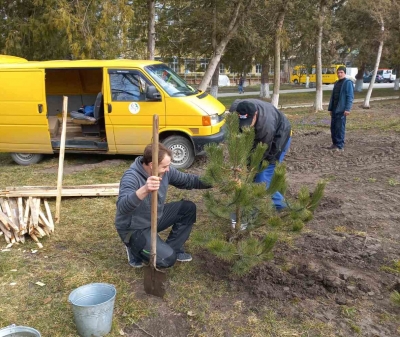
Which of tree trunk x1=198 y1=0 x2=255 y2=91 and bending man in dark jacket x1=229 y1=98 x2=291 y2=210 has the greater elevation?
tree trunk x1=198 y1=0 x2=255 y2=91

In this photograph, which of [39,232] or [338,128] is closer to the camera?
[39,232]

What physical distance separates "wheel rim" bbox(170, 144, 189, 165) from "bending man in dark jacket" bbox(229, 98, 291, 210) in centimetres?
271

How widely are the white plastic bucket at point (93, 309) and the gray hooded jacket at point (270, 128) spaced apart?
7.00 ft

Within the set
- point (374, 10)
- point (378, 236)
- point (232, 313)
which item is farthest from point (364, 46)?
point (232, 313)

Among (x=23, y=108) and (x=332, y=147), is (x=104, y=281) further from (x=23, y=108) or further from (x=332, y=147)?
(x=332, y=147)

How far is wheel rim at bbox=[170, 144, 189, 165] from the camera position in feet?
23.7

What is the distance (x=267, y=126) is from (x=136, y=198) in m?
1.75

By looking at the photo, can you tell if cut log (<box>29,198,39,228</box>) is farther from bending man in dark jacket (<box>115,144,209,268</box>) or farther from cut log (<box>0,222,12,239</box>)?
bending man in dark jacket (<box>115,144,209,268</box>)

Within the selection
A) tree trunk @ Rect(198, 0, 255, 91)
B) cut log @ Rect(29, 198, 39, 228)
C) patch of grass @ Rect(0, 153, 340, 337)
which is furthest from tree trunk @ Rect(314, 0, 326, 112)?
cut log @ Rect(29, 198, 39, 228)

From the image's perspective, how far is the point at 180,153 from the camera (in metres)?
7.24

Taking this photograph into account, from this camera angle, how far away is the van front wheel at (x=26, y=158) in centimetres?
801

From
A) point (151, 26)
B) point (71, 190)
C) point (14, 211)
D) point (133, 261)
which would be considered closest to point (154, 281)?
point (133, 261)

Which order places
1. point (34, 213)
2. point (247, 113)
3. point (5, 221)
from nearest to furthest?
point (247, 113), point (5, 221), point (34, 213)

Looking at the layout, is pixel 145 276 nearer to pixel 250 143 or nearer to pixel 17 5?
pixel 250 143
